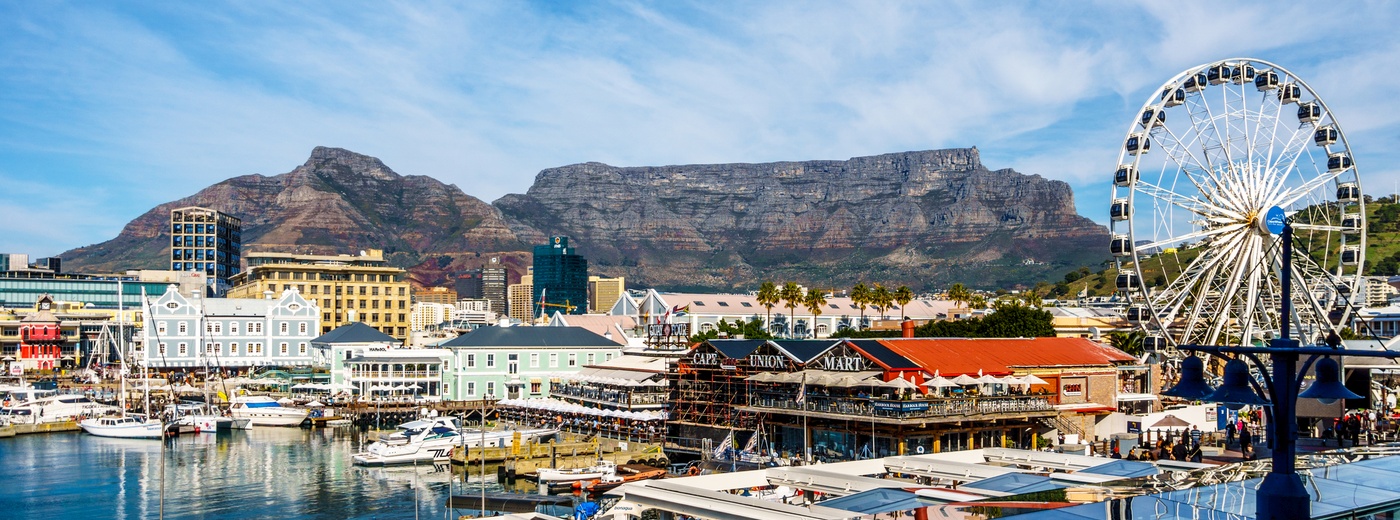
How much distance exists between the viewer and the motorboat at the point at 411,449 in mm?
65438

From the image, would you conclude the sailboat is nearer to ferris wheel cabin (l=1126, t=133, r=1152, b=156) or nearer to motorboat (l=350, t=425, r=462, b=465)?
motorboat (l=350, t=425, r=462, b=465)

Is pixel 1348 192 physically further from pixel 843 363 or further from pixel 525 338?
pixel 525 338

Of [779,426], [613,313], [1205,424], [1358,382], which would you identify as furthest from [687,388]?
[613,313]

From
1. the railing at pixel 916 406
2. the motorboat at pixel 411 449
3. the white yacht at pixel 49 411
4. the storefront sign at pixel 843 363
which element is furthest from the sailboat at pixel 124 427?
the storefront sign at pixel 843 363

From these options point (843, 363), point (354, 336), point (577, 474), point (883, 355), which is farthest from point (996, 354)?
point (354, 336)

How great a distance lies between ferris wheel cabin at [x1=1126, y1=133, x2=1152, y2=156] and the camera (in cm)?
5725

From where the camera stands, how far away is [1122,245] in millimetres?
56438

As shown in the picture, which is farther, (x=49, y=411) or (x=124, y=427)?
(x=49, y=411)

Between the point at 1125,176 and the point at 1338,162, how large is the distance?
11.9m

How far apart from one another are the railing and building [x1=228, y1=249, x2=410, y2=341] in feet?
383

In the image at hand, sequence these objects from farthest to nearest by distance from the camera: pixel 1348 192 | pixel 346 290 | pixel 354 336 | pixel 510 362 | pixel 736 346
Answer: pixel 346 290, pixel 354 336, pixel 510 362, pixel 736 346, pixel 1348 192

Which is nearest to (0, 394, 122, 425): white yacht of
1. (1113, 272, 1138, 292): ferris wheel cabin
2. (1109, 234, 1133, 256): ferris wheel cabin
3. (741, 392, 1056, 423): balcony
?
(741, 392, 1056, 423): balcony

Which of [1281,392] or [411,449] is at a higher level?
[1281,392]

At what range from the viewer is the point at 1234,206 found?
186 feet
